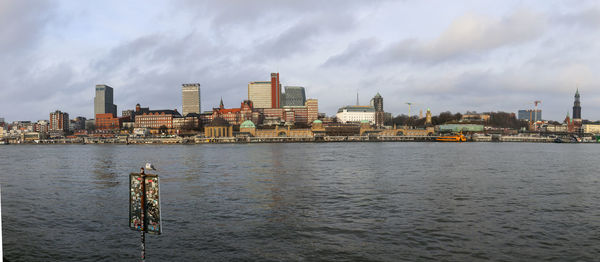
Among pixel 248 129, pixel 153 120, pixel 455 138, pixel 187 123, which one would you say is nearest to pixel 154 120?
pixel 153 120

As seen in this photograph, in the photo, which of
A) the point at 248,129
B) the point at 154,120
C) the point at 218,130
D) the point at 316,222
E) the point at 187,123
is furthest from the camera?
the point at 154,120

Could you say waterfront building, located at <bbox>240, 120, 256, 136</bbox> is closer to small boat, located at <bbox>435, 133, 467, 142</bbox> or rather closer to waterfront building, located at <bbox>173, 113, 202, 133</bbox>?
waterfront building, located at <bbox>173, 113, 202, 133</bbox>

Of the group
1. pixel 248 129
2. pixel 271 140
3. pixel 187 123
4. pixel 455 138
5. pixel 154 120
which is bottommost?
pixel 455 138

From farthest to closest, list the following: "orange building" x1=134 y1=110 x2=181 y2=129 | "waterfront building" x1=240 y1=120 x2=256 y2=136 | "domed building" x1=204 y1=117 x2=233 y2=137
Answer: "orange building" x1=134 y1=110 x2=181 y2=129 < "waterfront building" x1=240 y1=120 x2=256 y2=136 < "domed building" x1=204 y1=117 x2=233 y2=137

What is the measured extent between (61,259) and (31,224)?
562cm

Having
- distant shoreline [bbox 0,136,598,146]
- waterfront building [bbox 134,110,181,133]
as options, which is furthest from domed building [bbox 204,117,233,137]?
waterfront building [bbox 134,110,181,133]

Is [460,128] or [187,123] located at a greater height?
[187,123]

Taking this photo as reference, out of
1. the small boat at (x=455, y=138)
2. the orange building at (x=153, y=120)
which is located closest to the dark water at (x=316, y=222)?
the small boat at (x=455, y=138)

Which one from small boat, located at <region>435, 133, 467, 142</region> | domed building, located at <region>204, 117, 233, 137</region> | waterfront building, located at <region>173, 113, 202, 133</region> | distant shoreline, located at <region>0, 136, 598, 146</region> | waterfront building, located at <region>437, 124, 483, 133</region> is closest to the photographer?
distant shoreline, located at <region>0, 136, 598, 146</region>

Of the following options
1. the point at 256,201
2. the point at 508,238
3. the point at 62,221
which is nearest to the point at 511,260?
the point at 508,238

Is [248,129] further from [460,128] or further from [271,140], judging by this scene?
[460,128]

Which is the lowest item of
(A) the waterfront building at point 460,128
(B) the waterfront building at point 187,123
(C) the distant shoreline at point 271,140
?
(C) the distant shoreline at point 271,140

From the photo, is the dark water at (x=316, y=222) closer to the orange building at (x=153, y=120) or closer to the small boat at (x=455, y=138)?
the small boat at (x=455, y=138)

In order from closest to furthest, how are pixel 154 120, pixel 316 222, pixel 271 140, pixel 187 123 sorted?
1. pixel 316 222
2. pixel 271 140
3. pixel 187 123
4. pixel 154 120
